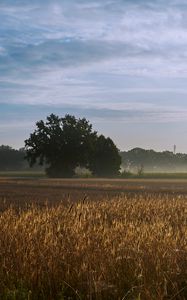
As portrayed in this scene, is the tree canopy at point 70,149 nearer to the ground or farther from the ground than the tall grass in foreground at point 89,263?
farther from the ground

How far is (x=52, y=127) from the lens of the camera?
93312mm

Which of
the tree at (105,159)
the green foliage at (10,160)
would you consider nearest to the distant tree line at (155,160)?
the green foliage at (10,160)

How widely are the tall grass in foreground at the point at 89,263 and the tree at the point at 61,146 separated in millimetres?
74582

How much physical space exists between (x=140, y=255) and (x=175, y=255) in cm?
67

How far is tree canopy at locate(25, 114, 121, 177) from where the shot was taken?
88375mm

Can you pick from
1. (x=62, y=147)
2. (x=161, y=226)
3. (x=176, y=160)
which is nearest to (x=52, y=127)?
(x=62, y=147)

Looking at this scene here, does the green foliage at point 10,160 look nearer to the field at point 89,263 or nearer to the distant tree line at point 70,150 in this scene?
the distant tree line at point 70,150

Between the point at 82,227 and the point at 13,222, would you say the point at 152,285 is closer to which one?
the point at 82,227

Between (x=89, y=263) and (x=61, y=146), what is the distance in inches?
3118

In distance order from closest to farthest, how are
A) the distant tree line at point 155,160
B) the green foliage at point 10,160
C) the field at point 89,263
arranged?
the field at point 89,263, the green foliage at point 10,160, the distant tree line at point 155,160

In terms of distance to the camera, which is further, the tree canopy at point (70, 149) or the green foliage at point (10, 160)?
the green foliage at point (10, 160)

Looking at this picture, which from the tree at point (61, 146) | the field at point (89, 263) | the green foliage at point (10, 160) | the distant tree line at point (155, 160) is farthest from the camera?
the distant tree line at point (155, 160)

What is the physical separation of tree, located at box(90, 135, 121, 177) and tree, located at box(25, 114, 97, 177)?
4.01 ft

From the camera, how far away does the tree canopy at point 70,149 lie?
290 feet
